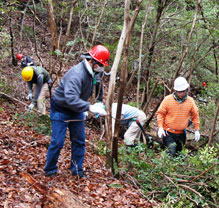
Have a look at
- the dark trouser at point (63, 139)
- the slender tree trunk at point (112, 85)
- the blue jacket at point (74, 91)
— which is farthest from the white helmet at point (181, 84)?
the dark trouser at point (63, 139)

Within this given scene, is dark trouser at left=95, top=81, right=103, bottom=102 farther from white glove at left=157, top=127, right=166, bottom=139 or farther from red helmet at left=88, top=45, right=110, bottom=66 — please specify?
red helmet at left=88, top=45, right=110, bottom=66

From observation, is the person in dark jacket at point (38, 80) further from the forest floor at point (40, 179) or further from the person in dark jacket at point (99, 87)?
the person in dark jacket at point (99, 87)

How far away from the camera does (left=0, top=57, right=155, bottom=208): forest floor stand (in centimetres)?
318

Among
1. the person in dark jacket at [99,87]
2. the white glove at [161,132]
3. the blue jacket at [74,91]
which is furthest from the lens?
the person in dark jacket at [99,87]

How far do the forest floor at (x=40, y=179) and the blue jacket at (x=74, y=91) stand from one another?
3.89 ft

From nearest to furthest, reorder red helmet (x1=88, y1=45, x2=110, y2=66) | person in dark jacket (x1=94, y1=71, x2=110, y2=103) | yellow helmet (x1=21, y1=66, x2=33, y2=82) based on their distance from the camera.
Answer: red helmet (x1=88, y1=45, x2=110, y2=66), yellow helmet (x1=21, y1=66, x2=33, y2=82), person in dark jacket (x1=94, y1=71, x2=110, y2=103)

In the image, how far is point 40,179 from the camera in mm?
3838

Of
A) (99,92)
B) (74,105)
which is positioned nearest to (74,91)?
(74,105)

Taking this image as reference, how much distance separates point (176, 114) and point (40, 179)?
3.26m

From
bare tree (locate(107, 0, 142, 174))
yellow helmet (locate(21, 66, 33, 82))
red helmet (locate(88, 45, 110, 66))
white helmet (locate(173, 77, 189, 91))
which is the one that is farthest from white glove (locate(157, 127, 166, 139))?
yellow helmet (locate(21, 66, 33, 82))

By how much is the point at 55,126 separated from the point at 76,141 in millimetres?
476

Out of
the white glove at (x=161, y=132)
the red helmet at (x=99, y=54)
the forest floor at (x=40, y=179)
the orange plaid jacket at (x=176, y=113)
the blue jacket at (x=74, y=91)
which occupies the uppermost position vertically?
the red helmet at (x=99, y=54)

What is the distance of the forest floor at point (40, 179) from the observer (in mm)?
3180

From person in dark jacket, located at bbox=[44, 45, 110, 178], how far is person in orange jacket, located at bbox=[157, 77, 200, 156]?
2.15 meters
